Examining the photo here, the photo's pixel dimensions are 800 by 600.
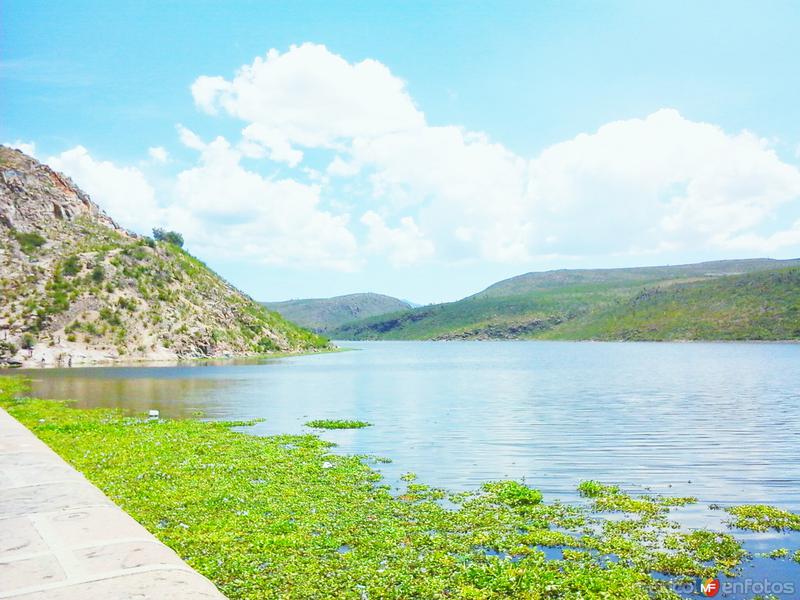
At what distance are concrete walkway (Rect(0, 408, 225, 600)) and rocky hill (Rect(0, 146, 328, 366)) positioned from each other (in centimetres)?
11795

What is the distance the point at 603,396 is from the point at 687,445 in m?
26.0

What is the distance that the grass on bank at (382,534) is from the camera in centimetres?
1347

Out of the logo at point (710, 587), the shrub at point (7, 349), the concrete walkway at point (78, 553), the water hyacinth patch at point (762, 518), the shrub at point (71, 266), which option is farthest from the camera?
the shrub at point (71, 266)

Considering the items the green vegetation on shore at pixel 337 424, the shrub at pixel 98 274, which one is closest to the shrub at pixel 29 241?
the shrub at pixel 98 274

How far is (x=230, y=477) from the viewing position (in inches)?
950

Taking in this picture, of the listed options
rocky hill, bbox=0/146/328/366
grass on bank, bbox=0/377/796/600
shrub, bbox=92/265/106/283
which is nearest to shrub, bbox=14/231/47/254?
rocky hill, bbox=0/146/328/366

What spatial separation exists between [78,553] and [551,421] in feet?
Answer: 119

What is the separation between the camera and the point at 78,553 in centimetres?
882

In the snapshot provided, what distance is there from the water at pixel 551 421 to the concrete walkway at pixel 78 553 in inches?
537

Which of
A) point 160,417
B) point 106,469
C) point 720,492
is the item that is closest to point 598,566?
point 720,492

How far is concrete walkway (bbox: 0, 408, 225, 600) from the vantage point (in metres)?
7.57

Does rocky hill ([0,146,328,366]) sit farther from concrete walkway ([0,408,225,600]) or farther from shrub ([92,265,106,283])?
concrete walkway ([0,408,225,600])

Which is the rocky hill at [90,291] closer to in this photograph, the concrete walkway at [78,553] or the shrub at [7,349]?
the shrub at [7,349]

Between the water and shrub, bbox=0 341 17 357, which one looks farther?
shrub, bbox=0 341 17 357
